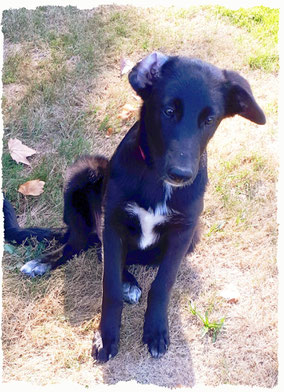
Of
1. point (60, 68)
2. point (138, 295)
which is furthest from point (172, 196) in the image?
point (60, 68)

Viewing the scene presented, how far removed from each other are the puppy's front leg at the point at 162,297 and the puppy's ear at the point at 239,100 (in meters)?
0.69

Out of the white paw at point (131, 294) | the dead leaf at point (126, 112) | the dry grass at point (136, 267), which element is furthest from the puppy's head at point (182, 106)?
the dead leaf at point (126, 112)

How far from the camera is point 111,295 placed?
2809 millimetres

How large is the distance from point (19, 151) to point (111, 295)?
160cm

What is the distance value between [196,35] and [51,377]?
3.63m

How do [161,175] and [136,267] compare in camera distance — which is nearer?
[161,175]

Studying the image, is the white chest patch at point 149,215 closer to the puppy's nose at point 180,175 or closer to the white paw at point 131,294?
the puppy's nose at point 180,175

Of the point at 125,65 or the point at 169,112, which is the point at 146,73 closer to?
the point at 169,112

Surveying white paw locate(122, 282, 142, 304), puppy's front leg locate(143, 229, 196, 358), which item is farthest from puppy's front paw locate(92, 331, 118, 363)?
white paw locate(122, 282, 142, 304)

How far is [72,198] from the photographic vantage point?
3246 mm

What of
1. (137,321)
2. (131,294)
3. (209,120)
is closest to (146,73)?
(209,120)

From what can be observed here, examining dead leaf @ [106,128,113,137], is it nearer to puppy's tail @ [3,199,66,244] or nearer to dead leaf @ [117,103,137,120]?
dead leaf @ [117,103,137,120]

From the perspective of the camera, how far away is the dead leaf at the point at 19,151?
3878 millimetres

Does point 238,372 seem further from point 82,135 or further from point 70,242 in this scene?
point 82,135
